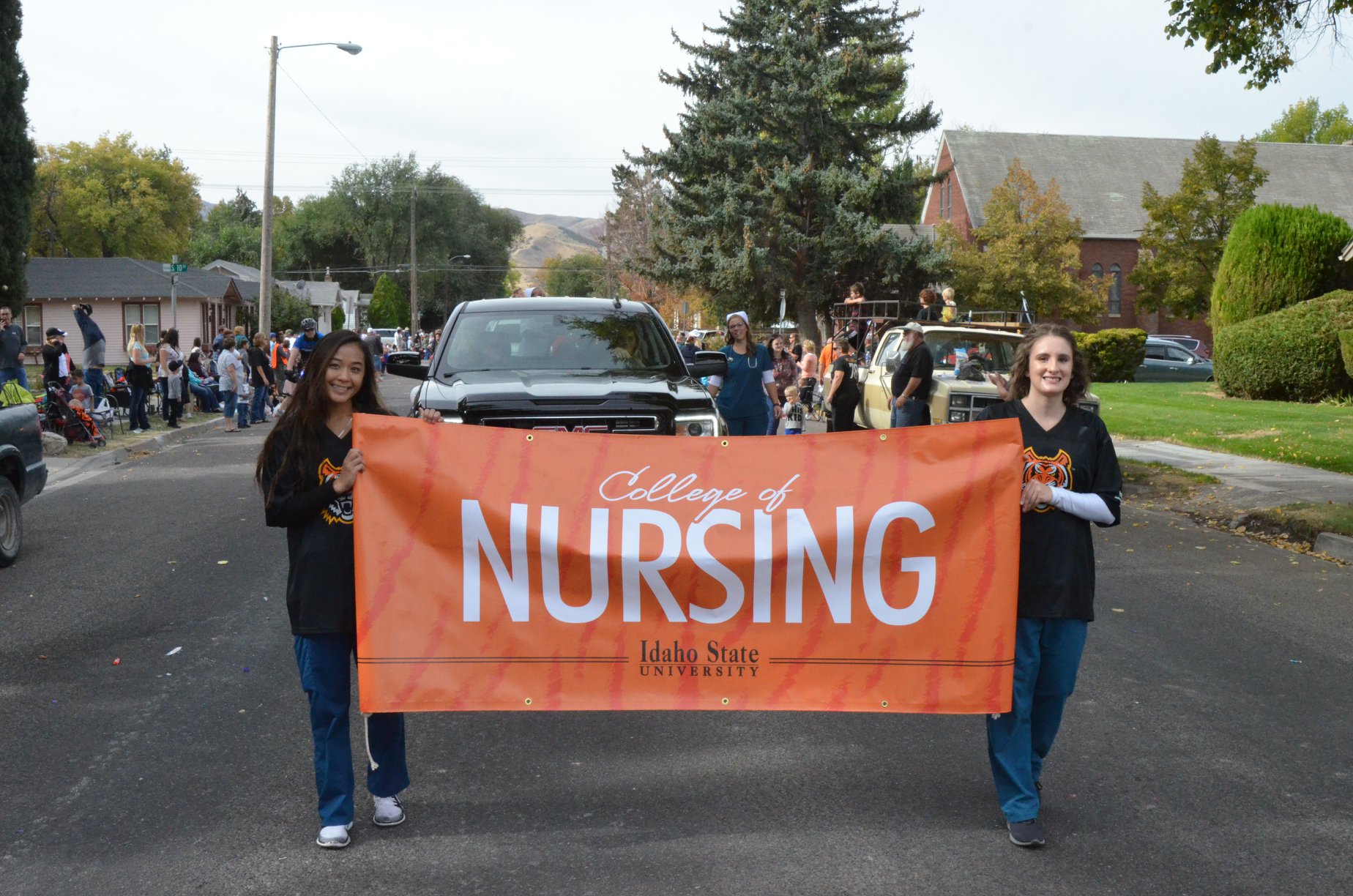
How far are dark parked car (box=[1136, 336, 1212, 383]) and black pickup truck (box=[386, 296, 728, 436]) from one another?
103 ft

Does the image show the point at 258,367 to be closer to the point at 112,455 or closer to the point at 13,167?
the point at 112,455

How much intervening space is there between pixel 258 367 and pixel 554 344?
17.4 m

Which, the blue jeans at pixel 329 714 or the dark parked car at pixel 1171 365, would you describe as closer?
the blue jeans at pixel 329 714

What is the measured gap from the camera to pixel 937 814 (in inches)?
185

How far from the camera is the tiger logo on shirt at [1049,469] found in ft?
14.7

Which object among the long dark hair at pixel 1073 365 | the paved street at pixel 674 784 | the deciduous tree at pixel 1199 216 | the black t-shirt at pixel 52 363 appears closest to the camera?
the paved street at pixel 674 784

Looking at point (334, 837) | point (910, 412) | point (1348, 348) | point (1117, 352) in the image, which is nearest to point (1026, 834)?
point (334, 837)

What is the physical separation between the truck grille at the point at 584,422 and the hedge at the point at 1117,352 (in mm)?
30961

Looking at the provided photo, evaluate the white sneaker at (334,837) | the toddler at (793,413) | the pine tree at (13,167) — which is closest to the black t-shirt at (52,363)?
the toddler at (793,413)

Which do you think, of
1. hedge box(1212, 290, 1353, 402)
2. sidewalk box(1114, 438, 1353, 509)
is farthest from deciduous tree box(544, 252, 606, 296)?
sidewalk box(1114, 438, 1353, 509)

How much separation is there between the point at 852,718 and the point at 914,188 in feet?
139

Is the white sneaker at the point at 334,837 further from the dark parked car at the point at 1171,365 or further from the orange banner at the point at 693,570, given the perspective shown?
the dark parked car at the point at 1171,365

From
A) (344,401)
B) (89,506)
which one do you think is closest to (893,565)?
(344,401)

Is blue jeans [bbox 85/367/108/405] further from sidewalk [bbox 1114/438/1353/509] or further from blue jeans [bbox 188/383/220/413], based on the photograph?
sidewalk [bbox 1114/438/1353/509]
